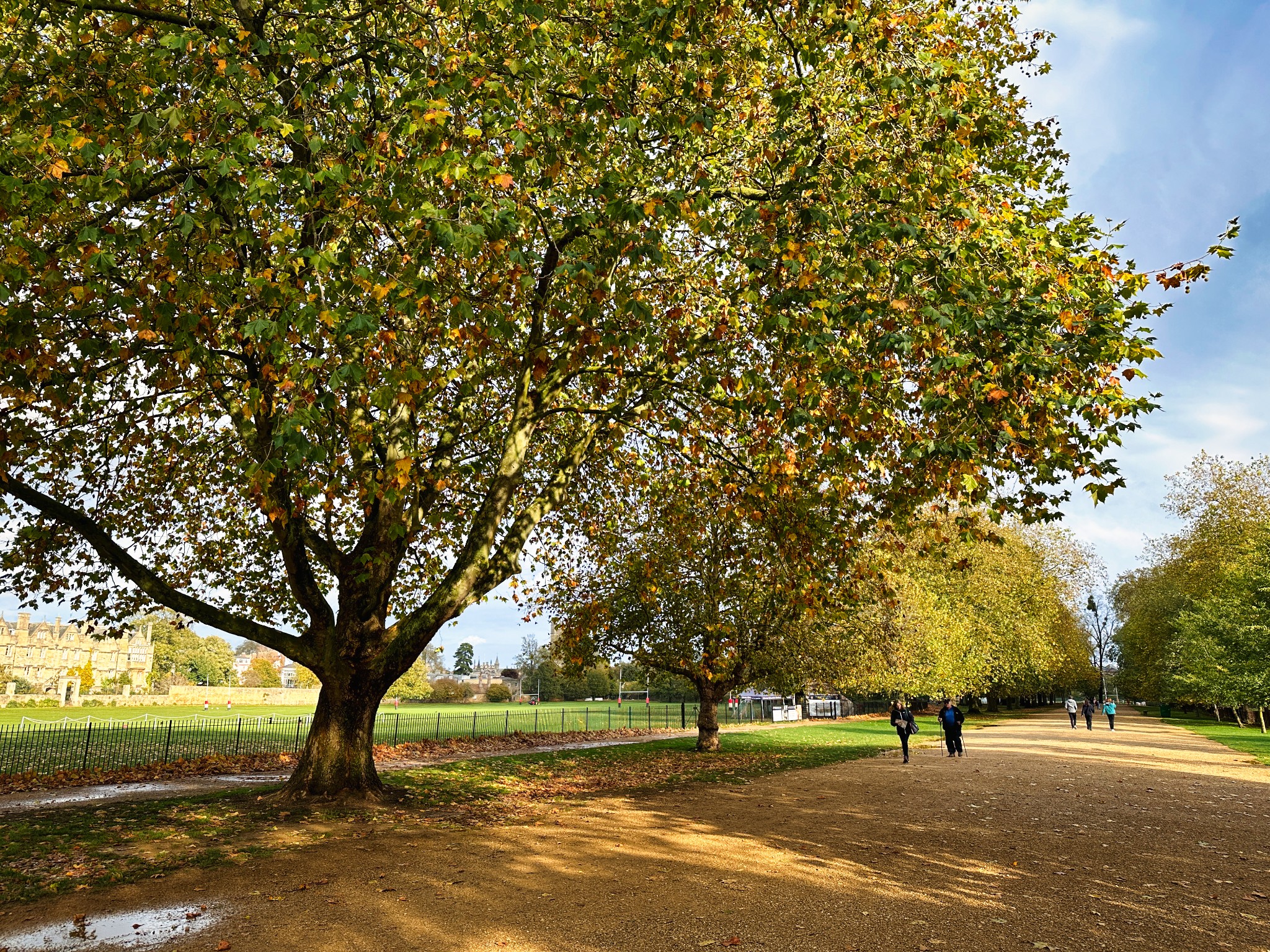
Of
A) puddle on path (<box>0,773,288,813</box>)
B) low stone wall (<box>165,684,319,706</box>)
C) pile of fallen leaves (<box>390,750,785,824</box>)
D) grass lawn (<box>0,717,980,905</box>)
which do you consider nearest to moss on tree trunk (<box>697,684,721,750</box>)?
pile of fallen leaves (<box>390,750,785,824</box>)

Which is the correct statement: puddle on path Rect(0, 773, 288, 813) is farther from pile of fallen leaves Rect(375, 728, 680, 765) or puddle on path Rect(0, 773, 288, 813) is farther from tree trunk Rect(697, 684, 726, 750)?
tree trunk Rect(697, 684, 726, 750)

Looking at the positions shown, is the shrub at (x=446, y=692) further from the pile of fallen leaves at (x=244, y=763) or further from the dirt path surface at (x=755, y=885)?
the dirt path surface at (x=755, y=885)

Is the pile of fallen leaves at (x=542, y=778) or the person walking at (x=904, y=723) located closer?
the pile of fallen leaves at (x=542, y=778)

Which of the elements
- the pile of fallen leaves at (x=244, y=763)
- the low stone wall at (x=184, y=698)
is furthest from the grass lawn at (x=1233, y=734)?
the low stone wall at (x=184, y=698)

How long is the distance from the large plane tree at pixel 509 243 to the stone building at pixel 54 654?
6925 cm

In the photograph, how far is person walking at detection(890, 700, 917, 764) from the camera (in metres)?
22.3

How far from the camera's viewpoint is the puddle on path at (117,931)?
19.2 feet

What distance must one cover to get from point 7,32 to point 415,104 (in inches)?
228

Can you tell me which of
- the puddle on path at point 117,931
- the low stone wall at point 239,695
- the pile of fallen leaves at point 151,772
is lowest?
the low stone wall at point 239,695

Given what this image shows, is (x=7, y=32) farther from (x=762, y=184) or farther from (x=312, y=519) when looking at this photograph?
(x=762, y=184)

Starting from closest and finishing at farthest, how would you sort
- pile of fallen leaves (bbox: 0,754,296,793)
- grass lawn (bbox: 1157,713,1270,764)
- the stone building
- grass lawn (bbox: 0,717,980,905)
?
grass lawn (bbox: 0,717,980,905)
pile of fallen leaves (bbox: 0,754,296,793)
grass lawn (bbox: 1157,713,1270,764)
the stone building

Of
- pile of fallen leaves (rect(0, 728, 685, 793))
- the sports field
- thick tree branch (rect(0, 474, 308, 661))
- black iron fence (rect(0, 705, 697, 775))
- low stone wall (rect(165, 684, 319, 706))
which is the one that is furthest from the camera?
low stone wall (rect(165, 684, 319, 706))

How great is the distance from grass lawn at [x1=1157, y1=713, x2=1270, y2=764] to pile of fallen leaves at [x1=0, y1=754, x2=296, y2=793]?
89.5 feet

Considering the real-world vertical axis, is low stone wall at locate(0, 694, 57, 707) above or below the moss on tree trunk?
below
